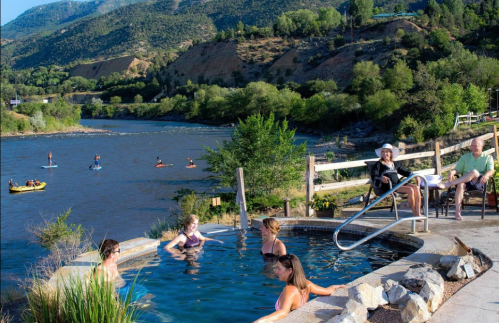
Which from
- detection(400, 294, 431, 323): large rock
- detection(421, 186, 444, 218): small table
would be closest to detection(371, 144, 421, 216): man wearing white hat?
detection(421, 186, 444, 218): small table

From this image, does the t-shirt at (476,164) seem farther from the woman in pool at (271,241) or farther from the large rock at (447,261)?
the woman in pool at (271,241)

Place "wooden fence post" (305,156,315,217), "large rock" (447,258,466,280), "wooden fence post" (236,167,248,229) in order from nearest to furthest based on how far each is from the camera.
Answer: "large rock" (447,258,466,280) → "wooden fence post" (236,167,248,229) → "wooden fence post" (305,156,315,217)

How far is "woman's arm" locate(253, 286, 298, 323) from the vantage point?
4766 mm

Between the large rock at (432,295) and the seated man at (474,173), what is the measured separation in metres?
3.82

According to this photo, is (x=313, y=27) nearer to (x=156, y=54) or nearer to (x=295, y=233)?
(x=156, y=54)

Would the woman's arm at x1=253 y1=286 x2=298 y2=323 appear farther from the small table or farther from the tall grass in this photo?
the small table

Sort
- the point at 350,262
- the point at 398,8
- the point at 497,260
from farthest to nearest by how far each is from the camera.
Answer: the point at 398,8 → the point at 350,262 → the point at 497,260

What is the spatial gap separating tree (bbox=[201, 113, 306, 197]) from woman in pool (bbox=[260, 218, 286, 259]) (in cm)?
1100

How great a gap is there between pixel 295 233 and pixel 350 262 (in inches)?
86.3

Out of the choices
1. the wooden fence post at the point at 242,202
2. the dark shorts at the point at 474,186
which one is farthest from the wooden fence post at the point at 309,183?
the dark shorts at the point at 474,186

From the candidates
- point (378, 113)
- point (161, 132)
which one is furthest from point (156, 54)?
point (378, 113)

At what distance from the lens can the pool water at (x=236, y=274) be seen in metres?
6.21

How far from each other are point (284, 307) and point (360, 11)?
12276 centimetres

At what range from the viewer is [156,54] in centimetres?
19275
